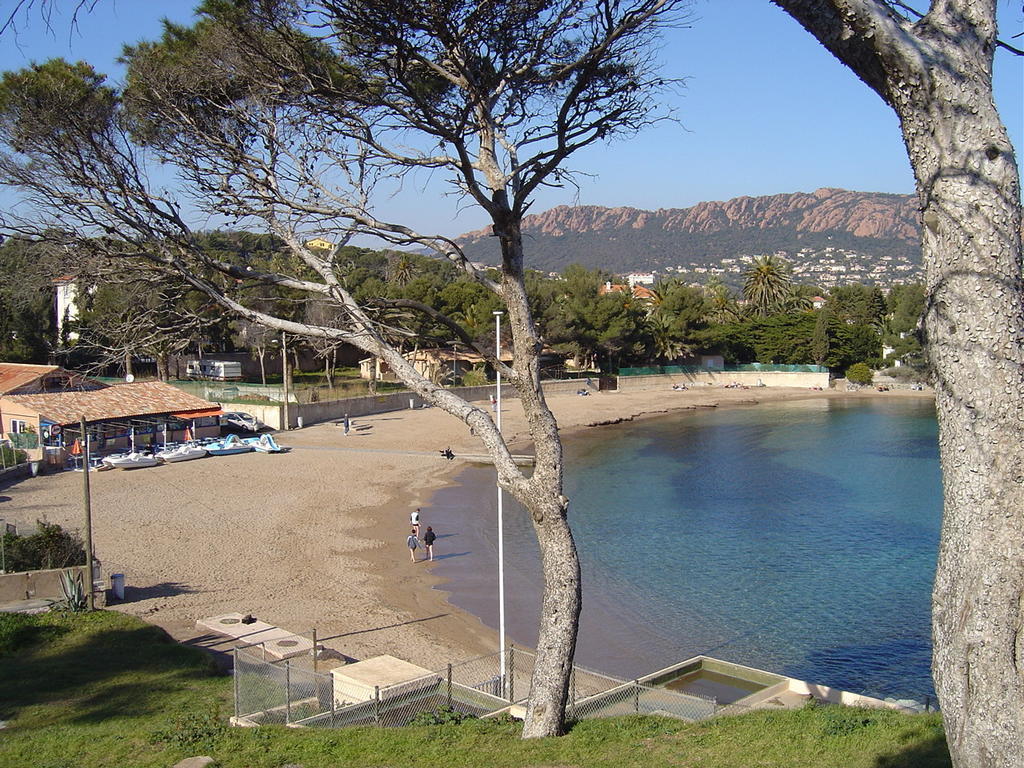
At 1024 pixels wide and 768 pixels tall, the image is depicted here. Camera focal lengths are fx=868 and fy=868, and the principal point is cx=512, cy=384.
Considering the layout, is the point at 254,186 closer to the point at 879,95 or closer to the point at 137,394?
the point at 879,95

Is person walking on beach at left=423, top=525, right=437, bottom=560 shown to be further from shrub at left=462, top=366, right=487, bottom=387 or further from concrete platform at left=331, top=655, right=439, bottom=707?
shrub at left=462, top=366, right=487, bottom=387

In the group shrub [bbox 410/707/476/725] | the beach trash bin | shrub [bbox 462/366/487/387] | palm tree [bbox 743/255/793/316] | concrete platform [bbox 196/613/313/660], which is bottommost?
concrete platform [bbox 196/613/313/660]

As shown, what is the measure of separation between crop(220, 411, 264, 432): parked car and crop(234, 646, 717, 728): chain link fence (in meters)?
30.9

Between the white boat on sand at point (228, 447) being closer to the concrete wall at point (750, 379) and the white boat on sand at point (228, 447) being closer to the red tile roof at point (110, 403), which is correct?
the red tile roof at point (110, 403)

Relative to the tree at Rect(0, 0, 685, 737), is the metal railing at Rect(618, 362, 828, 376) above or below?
below

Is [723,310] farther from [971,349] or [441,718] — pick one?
[971,349]

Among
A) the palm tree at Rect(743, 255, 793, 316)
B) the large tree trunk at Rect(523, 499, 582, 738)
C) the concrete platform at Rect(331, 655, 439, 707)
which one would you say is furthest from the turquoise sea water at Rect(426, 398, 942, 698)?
the palm tree at Rect(743, 255, 793, 316)

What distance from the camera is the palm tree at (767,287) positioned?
9088 cm

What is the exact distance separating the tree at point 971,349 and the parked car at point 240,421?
128ft

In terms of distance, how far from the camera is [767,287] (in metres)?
Answer: 91.4

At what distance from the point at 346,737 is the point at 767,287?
8925cm

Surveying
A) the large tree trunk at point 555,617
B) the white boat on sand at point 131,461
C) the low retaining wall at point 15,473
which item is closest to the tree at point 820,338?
the white boat on sand at point 131,461

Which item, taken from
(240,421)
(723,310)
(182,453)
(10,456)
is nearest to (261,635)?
(10,456)

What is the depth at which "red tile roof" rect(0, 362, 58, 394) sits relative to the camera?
33.9 metres
